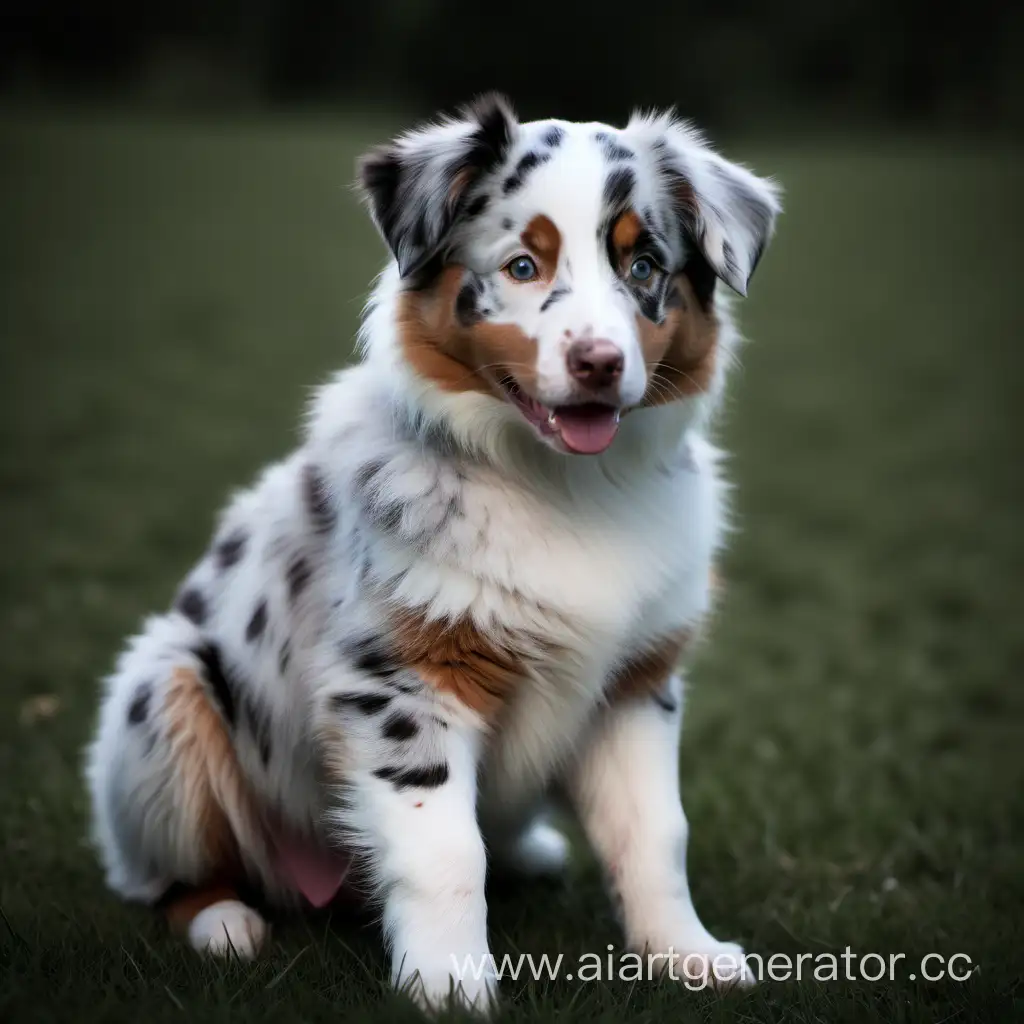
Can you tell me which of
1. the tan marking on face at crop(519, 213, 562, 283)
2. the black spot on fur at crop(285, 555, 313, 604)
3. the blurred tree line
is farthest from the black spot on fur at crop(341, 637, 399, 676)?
the blurred tree line

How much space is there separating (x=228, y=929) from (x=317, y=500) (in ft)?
3.80

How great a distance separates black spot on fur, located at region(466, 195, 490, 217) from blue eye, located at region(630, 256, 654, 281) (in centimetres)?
38

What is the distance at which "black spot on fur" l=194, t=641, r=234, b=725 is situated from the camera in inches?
149

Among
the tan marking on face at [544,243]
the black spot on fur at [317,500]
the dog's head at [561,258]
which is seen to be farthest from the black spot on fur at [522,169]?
the black spot on fur at [317,500]

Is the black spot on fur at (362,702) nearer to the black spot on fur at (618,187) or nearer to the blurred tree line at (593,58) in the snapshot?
the black spot on fur at (618,187)

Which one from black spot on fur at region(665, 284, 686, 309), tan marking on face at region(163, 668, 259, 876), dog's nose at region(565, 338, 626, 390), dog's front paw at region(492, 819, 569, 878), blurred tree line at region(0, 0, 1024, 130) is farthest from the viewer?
blurred tree line at region(0, 0, 1024, 130)

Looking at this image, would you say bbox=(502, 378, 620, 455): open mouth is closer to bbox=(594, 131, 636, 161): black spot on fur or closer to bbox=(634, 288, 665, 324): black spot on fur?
bbox=(634, 288, 665, 324): black spot on fur

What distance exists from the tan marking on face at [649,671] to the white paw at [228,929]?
1.13 m

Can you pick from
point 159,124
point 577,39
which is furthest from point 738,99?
point 159,124

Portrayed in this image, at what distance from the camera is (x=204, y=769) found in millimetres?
3730

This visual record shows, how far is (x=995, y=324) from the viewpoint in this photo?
15.3 m

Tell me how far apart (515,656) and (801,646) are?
4.28 metres

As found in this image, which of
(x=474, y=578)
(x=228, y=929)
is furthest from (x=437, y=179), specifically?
(x=228, y=929)

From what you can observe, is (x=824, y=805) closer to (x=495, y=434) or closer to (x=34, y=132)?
(x=495, y=434)
